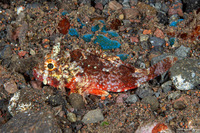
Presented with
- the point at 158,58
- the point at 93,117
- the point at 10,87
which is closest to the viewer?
the point at 93,117

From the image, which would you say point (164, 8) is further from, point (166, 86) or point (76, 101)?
point (76, 101)

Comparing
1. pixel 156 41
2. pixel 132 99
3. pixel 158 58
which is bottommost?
pixel 132 99

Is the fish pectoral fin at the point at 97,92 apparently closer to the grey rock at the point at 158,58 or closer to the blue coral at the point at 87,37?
the grey rock at the point at 158,58

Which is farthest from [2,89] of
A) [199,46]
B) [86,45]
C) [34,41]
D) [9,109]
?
[199,46]

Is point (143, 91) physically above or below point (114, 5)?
below

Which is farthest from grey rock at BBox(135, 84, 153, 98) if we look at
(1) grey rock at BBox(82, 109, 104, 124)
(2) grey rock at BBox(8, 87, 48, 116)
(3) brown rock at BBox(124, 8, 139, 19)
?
(3) brown rock at BBox(124, 8, 139, 19)

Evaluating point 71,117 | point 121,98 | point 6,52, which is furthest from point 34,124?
point 6,52

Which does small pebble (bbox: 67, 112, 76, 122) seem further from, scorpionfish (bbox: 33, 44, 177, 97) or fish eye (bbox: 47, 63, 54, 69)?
fish eye (bbox: 47, 63, 54, 69)

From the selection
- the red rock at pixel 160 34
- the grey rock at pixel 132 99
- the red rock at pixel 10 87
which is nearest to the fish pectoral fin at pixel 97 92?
the grey rock at pixel 132 99
